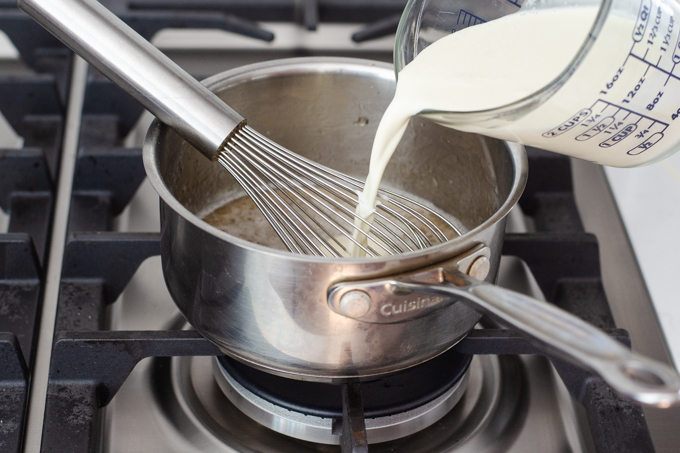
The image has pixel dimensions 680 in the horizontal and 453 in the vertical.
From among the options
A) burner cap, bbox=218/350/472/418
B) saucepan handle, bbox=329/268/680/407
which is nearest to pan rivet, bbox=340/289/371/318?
saucepan handle, bbox=329/268/680/407

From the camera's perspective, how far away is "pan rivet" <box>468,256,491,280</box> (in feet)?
1.19

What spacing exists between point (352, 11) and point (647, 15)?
461mm

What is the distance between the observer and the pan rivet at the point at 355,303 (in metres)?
0.34

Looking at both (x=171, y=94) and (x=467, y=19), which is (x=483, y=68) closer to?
(x=467, y=19)

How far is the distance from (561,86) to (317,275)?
6.0 inches

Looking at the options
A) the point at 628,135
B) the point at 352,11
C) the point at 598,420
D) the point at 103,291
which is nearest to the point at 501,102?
the point at 628,135

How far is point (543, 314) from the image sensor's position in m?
0.29

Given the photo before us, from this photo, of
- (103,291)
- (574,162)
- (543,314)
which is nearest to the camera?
(543,314)

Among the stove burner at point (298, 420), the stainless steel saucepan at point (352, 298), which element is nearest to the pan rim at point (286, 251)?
the stainless steel saucepan at point (352, 298)

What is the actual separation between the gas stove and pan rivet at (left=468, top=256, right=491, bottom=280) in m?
0.08

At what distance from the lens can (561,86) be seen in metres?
0.35

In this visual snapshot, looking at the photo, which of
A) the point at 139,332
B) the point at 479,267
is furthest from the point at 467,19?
the point at 139,332

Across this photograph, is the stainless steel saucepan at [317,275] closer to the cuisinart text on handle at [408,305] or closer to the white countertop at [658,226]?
the cuisinart text on handle at [408,305]

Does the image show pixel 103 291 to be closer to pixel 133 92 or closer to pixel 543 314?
pixel 133 92
